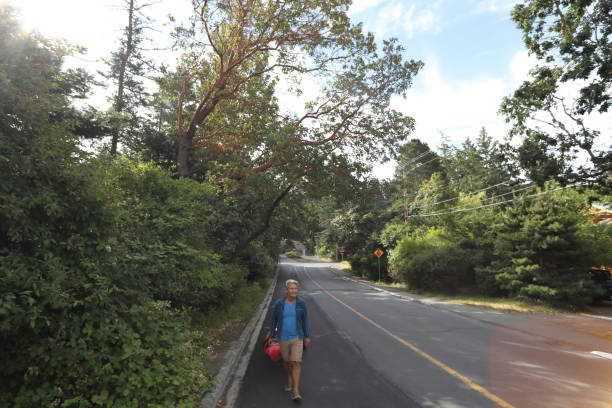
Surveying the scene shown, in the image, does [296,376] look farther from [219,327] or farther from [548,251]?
[548,251]

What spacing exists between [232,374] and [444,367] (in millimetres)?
4077

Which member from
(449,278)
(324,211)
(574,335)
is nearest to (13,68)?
(574,335)

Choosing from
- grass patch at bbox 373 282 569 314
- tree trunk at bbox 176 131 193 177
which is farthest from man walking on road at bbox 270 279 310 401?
grass patch at bbox 373 282 569 314

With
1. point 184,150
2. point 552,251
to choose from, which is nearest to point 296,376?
point 184,150

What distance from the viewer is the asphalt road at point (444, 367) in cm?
462

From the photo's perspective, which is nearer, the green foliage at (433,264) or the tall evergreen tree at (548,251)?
the tall evergreen tree at (548,251)

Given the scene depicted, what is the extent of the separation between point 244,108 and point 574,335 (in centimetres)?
1327

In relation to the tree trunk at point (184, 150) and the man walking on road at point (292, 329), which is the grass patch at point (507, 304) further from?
the tree trunk at point (184, 150)

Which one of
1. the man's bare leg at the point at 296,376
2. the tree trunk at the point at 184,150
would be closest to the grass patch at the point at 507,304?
the man's bare leg at the point at 296,376

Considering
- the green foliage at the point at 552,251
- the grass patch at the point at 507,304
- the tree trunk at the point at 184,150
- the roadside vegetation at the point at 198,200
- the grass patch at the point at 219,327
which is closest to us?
the roadside vegetation at the point at 198,200

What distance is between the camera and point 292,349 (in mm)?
4887

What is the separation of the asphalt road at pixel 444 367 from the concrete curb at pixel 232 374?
0.17m

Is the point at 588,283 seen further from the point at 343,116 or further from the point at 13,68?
the point at 13,68

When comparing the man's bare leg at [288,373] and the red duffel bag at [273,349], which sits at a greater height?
the red duffel bag at [273,349]
